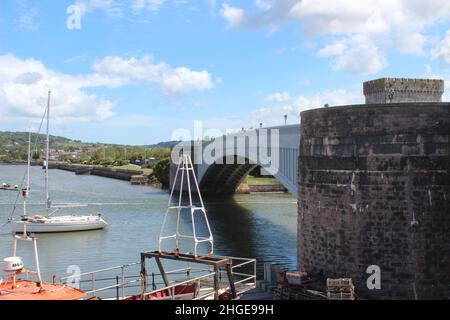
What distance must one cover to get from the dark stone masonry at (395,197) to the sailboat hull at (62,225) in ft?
89.0

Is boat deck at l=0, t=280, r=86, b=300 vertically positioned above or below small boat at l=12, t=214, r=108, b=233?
above

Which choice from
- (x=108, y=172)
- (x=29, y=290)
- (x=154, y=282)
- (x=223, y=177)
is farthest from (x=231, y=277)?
(x=108, y=172)

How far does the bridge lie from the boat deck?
17707 millimetres

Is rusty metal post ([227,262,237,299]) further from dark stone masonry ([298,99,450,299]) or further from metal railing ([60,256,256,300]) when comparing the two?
dark stone masonry ([298,99,450,299])

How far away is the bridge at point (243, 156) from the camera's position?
31578 millimetres

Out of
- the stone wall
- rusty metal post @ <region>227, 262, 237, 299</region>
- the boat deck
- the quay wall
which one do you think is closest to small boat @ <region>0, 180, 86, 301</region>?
the boat deck

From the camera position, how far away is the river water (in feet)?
101

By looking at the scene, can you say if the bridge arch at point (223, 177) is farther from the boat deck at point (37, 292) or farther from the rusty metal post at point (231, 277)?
the boat deck at point (37, 292)

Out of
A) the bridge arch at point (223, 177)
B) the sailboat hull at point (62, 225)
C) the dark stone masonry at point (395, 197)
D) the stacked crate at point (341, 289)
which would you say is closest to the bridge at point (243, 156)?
the bridge arch at point (223, 177)

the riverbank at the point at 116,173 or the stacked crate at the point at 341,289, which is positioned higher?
the riverbank at the point at 116,173

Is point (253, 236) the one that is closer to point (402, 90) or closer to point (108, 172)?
point (402, 90)

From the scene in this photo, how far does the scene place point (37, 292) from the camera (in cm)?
1348

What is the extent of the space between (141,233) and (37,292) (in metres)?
25.6
